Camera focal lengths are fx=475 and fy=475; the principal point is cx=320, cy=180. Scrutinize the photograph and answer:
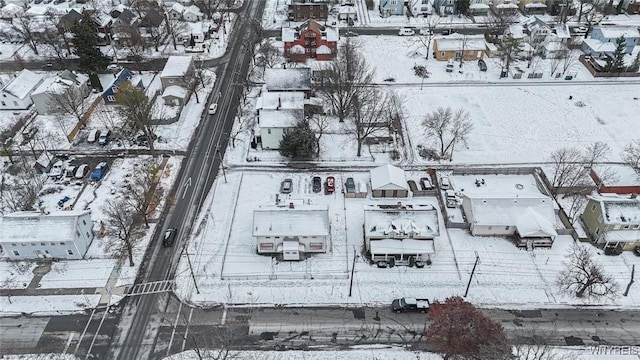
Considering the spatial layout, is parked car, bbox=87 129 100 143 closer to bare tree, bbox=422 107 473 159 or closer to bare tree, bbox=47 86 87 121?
bare tree, bbox=47 86 87 121

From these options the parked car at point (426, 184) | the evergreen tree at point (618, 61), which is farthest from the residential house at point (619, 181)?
the evergreen tree at point (618, 61)

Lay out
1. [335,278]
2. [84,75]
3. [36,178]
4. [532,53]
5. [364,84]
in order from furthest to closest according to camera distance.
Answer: [532,53], [84,75], [364,84], [36,178], [335,278]

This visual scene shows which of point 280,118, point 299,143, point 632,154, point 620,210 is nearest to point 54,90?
point 280,118

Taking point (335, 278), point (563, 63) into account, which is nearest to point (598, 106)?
point (563, 63)

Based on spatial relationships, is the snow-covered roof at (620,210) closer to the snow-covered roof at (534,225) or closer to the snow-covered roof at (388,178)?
the snow-covered roof at (534,225)

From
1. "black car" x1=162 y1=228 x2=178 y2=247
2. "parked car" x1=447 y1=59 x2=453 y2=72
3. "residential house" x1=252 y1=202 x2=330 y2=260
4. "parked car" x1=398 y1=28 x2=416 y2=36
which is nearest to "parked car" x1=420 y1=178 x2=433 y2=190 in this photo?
"residential house" x1=252 y1=202 x2=330 y2=260

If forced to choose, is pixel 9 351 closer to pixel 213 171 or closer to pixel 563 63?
pixel 213 171
